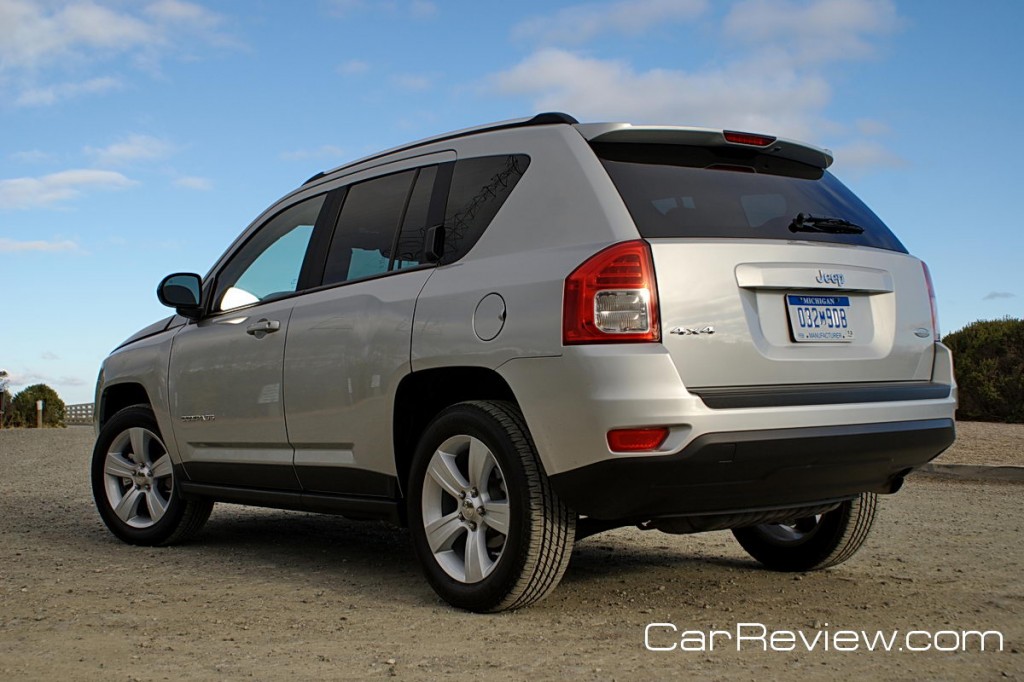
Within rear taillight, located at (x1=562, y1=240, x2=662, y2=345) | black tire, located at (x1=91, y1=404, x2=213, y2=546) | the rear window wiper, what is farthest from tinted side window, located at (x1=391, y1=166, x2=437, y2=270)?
black tire, located at (x1=91, y1=404, x2=213, y2=546)

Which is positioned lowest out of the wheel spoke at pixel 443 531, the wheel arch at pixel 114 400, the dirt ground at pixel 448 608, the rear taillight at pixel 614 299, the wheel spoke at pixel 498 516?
the dirt ground at pixel 448 608

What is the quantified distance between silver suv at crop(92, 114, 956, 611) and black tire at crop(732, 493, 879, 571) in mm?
14

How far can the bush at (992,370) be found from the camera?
20.1m

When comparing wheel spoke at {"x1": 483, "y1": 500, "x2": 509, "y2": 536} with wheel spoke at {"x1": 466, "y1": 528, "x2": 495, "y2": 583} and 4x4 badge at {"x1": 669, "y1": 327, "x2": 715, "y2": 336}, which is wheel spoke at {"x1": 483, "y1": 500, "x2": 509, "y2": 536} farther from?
4x4 badge at {"x1": 669, "y1": 327, "x2": 715, "y2": 336}

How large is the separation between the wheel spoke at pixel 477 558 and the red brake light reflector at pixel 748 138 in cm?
193

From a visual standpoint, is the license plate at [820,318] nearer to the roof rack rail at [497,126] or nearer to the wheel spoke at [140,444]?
the roof rack rail at [497,126]

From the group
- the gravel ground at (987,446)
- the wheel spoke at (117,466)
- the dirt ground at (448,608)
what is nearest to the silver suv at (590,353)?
the dirt ground at (448,608)

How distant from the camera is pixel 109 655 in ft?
13.0

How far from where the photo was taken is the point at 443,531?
4680 mm

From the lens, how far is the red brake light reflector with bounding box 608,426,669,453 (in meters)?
3.94

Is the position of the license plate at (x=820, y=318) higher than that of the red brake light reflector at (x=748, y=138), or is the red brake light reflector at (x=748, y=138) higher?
the red brake light reflector at (x=748, y=138)

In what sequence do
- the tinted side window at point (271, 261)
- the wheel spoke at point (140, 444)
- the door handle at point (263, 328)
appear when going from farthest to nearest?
the wheel spoke at point (140, 444), the tinted side window at point (271, 261), the door handle at point (263, 328)

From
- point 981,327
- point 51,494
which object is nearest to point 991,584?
point 51,494

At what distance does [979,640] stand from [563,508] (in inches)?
64.1
